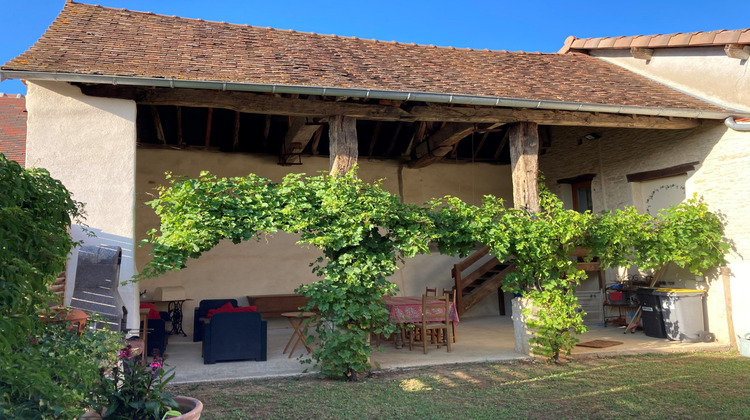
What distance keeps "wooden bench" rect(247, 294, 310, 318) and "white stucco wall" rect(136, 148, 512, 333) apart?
0.36 m

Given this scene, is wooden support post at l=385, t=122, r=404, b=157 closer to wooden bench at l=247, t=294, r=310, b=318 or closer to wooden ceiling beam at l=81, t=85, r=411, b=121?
wooden bench at l=247, t=294, r=310, b=318

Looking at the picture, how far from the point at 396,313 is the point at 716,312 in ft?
16.0

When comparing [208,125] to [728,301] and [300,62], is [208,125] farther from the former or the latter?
[728,301]

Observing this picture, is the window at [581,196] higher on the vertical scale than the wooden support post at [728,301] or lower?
higher

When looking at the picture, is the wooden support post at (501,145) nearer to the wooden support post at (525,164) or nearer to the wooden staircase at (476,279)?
the wooden staircase at (476,279)

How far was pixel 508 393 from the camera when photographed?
5.75 m

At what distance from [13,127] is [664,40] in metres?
11.6

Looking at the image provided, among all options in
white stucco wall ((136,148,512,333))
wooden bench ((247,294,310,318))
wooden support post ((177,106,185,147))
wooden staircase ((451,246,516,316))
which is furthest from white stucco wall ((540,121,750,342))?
wooden support post ((177,106,185,147))

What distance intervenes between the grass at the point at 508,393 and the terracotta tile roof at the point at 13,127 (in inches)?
199

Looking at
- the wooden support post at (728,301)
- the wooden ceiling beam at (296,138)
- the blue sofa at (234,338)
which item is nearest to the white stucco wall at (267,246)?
the wooden ceiling beam at (296,138)

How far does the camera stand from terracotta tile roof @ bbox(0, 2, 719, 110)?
22.1ft

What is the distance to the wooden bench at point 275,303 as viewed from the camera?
35.9 feet

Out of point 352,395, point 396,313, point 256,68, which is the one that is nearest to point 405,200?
point 396,313

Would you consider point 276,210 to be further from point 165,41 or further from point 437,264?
point 437,264
